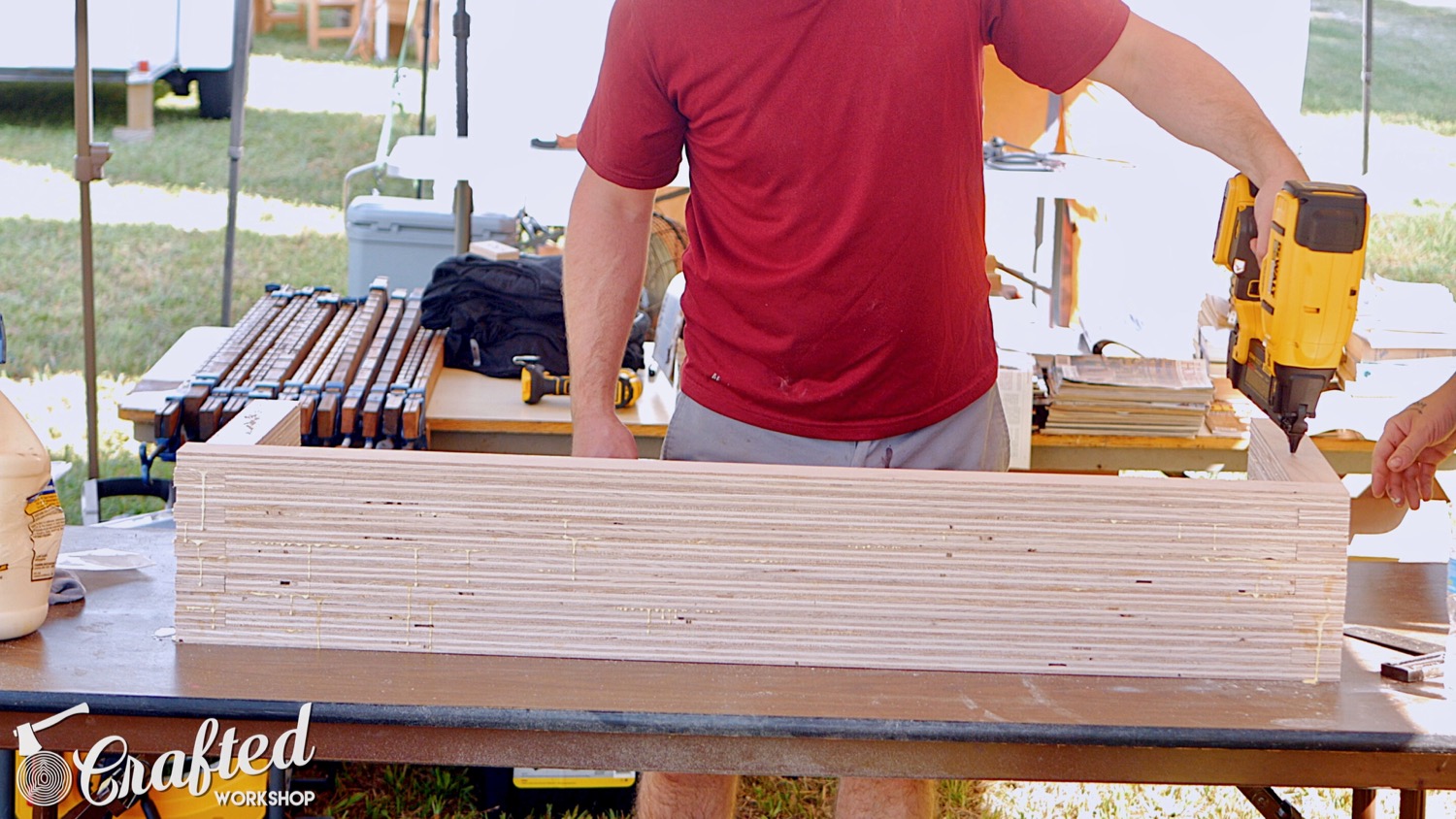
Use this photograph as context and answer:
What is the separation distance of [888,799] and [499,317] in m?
2.13

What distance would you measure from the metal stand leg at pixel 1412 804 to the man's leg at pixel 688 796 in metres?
0.86

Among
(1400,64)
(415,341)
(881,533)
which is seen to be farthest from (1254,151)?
(1400,64)

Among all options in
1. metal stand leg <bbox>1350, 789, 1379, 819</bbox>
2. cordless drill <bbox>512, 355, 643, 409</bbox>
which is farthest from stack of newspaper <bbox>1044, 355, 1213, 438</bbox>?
metal stand leg <bbox>1350, 789, 1379, 819</bbox>

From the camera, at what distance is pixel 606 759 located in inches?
58.6

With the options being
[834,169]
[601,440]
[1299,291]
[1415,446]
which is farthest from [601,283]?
[1415,446]

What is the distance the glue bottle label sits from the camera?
161 cm

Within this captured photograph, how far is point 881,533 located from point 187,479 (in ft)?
2.47

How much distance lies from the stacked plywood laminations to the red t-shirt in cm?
45

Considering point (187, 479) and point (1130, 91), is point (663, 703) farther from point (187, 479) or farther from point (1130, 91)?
point (1130, 91)

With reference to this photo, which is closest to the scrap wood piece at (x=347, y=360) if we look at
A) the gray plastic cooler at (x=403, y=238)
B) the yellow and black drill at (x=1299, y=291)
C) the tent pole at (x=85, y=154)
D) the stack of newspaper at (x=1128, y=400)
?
the tent pole at (x=85, y=154)

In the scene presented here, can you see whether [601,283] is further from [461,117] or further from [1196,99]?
[461,117]

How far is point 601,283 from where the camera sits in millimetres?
2156

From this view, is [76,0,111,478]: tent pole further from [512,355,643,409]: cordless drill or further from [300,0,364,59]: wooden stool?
[300,0,364,59]: wooden stool

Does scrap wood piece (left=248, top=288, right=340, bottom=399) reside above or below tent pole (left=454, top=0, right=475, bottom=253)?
below
